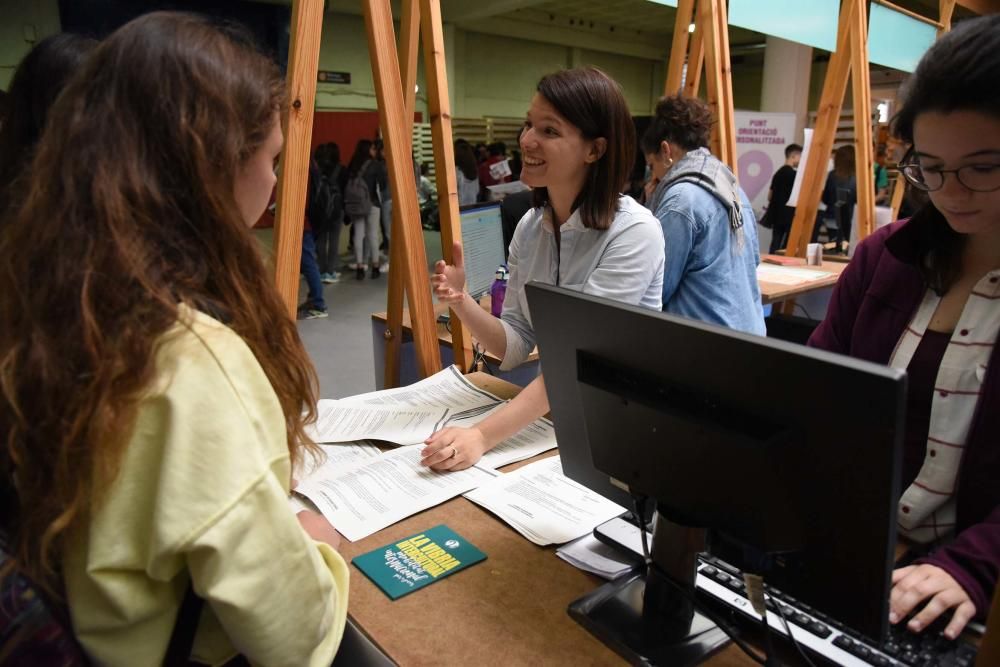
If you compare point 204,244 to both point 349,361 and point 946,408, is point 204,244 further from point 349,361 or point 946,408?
point 349,361

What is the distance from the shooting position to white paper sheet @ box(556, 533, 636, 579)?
888mm

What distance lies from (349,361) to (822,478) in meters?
3.77

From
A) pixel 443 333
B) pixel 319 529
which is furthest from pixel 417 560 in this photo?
pixel 443 333

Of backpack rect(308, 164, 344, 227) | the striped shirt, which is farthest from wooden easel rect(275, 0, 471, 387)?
backpack rect(308, 164, 344, 227)

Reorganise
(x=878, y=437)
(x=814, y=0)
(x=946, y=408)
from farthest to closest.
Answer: (x=814, y=0)
(x=946, y=408)
(x=878, y=437)

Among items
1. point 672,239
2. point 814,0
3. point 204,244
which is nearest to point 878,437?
point 204,244

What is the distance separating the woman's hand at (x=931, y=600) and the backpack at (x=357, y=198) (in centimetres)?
641

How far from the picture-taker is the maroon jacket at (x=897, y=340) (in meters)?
0.79

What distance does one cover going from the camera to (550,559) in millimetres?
923

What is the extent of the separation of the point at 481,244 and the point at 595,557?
1.62 metres

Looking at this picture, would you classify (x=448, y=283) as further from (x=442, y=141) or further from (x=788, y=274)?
(x=788, y=274)

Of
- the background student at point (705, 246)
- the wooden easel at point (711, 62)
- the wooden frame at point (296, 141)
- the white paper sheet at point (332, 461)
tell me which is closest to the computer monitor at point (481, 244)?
the background student at point (705, 246)

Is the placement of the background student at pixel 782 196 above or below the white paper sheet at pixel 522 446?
above

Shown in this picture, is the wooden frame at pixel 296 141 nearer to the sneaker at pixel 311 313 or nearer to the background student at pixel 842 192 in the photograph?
the sneaker at pixel 311 313
